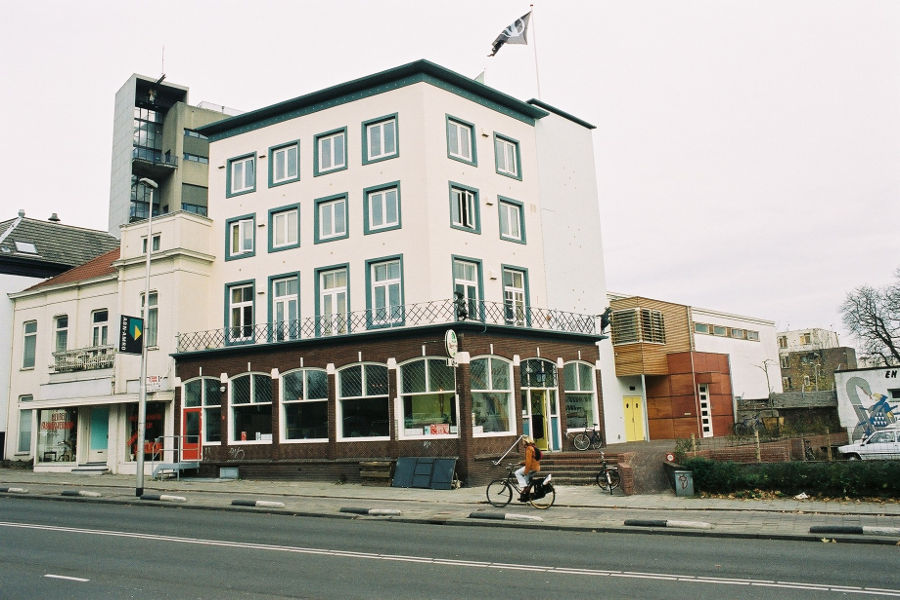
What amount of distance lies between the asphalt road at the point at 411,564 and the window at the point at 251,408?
40.2 feet

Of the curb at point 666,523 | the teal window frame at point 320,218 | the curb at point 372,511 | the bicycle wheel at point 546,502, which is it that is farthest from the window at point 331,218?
the curb at point 666,523

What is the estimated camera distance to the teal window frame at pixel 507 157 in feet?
97.0

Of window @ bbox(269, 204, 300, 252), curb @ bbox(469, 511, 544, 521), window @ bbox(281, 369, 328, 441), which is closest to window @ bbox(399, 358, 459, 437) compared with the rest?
window @ bbox(281, 369, 328, 441)

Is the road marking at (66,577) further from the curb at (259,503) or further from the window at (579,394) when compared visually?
the window at (579,394)

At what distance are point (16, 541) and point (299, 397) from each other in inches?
551

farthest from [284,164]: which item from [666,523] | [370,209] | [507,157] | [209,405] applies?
[666,523]

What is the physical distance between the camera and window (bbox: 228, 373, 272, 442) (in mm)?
28016

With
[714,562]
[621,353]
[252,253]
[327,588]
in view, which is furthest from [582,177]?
[327,588]

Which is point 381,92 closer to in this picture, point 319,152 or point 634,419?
point 319,152

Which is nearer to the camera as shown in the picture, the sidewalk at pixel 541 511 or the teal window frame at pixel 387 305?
the sidewalk at pixel 541 511

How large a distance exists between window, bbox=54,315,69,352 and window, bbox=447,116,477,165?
21.3 meters

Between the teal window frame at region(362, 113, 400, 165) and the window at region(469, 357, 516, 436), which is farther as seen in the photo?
the teal window frame at region(362, 113, 400, 165)

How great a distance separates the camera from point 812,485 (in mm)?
17500

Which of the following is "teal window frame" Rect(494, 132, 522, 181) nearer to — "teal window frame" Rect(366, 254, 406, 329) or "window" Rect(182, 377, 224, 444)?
"teal window frame" Rect(366, 254, 406, 329)
